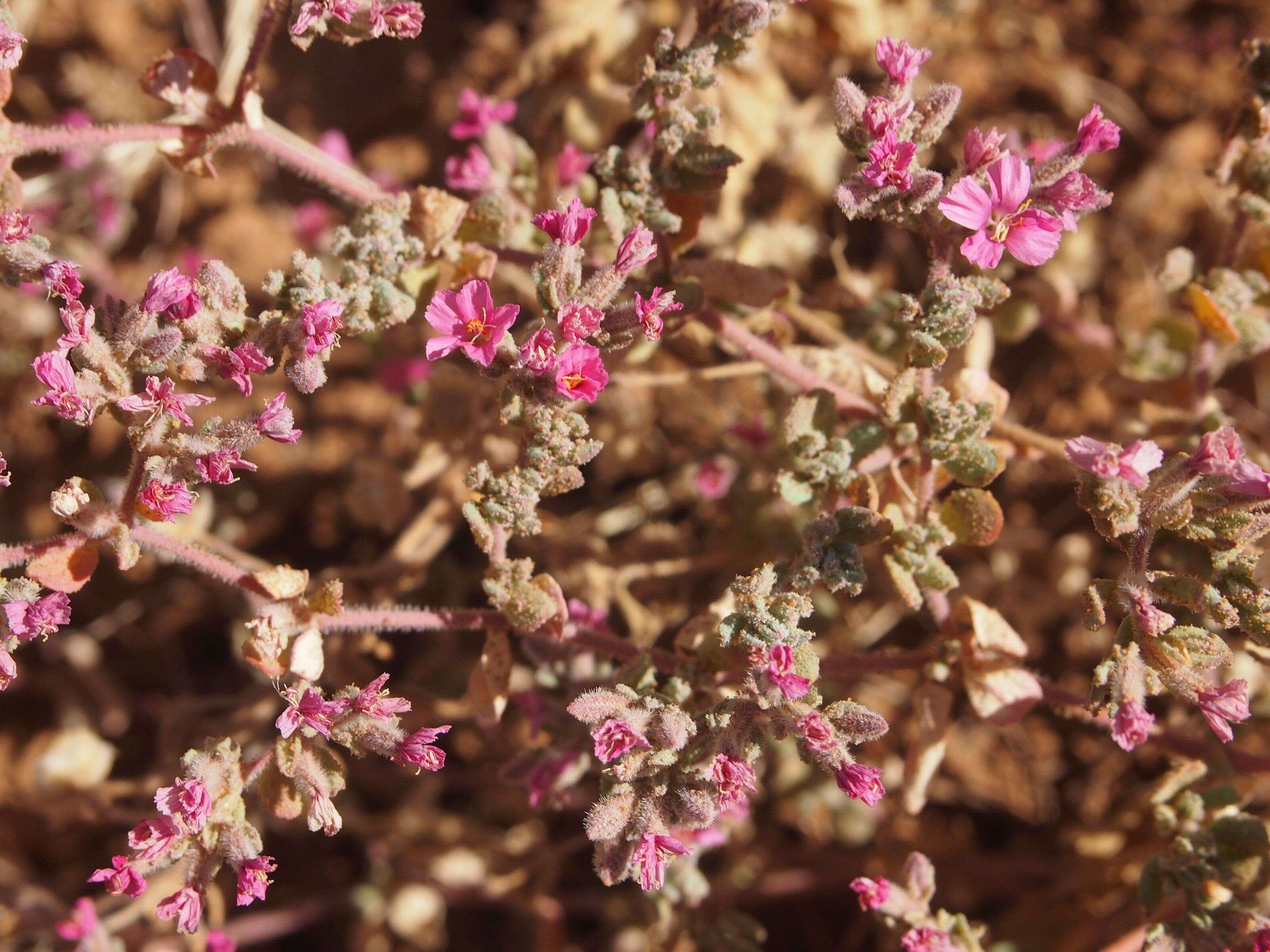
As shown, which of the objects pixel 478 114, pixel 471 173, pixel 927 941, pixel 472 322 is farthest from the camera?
pixel 478 114

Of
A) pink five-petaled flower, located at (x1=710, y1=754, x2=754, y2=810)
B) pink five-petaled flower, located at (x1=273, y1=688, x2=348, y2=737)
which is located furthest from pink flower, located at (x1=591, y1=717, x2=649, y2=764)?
pink five-petaled flower, located at (x1=273, y1=688, x2=348, y2=737)

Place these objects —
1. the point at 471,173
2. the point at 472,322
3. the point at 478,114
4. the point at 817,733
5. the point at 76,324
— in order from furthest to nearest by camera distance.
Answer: the point at 478,114, the point at 471,173, the point at 472,322, the point at 76,324, the point at 817,733

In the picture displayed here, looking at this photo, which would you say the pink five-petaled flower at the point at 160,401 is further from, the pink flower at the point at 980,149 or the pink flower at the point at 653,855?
the pink flower at the point at 980,149

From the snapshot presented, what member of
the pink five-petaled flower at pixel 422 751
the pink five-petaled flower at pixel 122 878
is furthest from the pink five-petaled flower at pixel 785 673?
the pink five-petaled flower at pixel 122 878

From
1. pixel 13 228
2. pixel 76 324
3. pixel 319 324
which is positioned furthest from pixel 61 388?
pixel 319 324

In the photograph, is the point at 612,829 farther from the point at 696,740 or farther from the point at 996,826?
the point at 996,826

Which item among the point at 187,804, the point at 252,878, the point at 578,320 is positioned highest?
the point at 578,320

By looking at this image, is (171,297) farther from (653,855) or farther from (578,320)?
(653,855)
